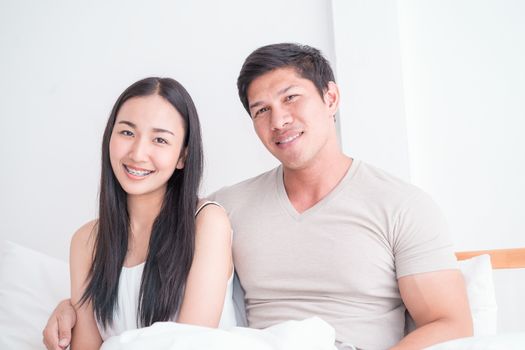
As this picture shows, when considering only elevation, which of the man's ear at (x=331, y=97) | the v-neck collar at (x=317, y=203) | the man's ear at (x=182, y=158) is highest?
the man's ear at (x=331, y=97)

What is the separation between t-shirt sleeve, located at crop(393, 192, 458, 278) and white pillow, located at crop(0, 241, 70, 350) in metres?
0.98

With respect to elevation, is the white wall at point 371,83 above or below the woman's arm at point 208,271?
above

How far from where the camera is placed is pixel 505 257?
1.67 m

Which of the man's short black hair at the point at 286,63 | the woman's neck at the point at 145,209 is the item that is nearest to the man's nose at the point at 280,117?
the man's short black hair at the point at 286,63

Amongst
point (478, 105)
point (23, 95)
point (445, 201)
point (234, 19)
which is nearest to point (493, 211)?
point (445, 201)

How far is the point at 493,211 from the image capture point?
1.76 m

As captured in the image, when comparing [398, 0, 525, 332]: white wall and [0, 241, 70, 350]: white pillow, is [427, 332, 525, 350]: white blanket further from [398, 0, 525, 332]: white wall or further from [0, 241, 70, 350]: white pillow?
[0, 241, 70, 350]: white pillow

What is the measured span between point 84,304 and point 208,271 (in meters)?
0.37

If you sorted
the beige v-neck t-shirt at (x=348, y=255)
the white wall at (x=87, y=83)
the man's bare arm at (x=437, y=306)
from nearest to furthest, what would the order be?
the man's bare arm at (x=437, y=306) → the beige v-neck t-shirt at (x=348, y=255) → the white wall at (x=87, y=83)

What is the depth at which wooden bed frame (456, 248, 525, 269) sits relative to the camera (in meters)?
1.66

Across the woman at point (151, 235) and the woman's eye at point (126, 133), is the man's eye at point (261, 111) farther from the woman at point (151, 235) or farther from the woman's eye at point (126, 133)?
the woman's eye at point (126, 133)

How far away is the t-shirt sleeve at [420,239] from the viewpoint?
1.31 meters

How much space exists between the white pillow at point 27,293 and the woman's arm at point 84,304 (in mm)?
175

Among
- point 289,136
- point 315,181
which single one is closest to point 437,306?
point 315,181
